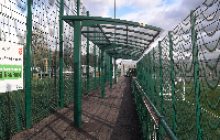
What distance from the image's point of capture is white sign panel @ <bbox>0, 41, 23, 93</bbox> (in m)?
6.00

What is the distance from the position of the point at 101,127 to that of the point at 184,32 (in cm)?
449

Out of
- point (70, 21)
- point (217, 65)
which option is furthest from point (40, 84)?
point (217, 65)

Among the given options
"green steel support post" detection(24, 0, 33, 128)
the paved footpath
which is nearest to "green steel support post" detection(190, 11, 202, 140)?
the paved footpath

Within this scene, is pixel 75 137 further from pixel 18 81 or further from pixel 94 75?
pixel 94 75

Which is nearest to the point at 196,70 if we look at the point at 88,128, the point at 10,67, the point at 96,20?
the point at 10,67

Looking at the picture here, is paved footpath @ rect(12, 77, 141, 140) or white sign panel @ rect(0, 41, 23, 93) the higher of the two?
white sign panel @ rect(0, 41, 23, 93)

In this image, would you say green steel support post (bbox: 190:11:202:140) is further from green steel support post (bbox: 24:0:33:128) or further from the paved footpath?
green steel support post (bbox: 24:0:33:128)

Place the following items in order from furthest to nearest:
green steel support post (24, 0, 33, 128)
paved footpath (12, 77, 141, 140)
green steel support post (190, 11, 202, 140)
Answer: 1. green steel support post (24, 0, 33, 128)
2. paved footpath (12, 77, 141, 140)
3. green steel support post (190, 11, 202, 140)

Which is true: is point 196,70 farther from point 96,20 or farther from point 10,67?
point 96,20

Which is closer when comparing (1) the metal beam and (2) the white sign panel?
(2) the white sign panel

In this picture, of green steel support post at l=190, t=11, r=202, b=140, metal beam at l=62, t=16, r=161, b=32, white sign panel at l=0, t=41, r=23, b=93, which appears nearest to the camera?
green steel support post at l=190, t=11, r=202, b=140

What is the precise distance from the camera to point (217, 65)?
2701 mm

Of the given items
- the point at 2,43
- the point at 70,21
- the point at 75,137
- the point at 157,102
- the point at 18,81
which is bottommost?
the point at 75,137

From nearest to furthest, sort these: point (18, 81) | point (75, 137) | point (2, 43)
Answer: point (2, 43), point (18, 81), point (75, 137)
